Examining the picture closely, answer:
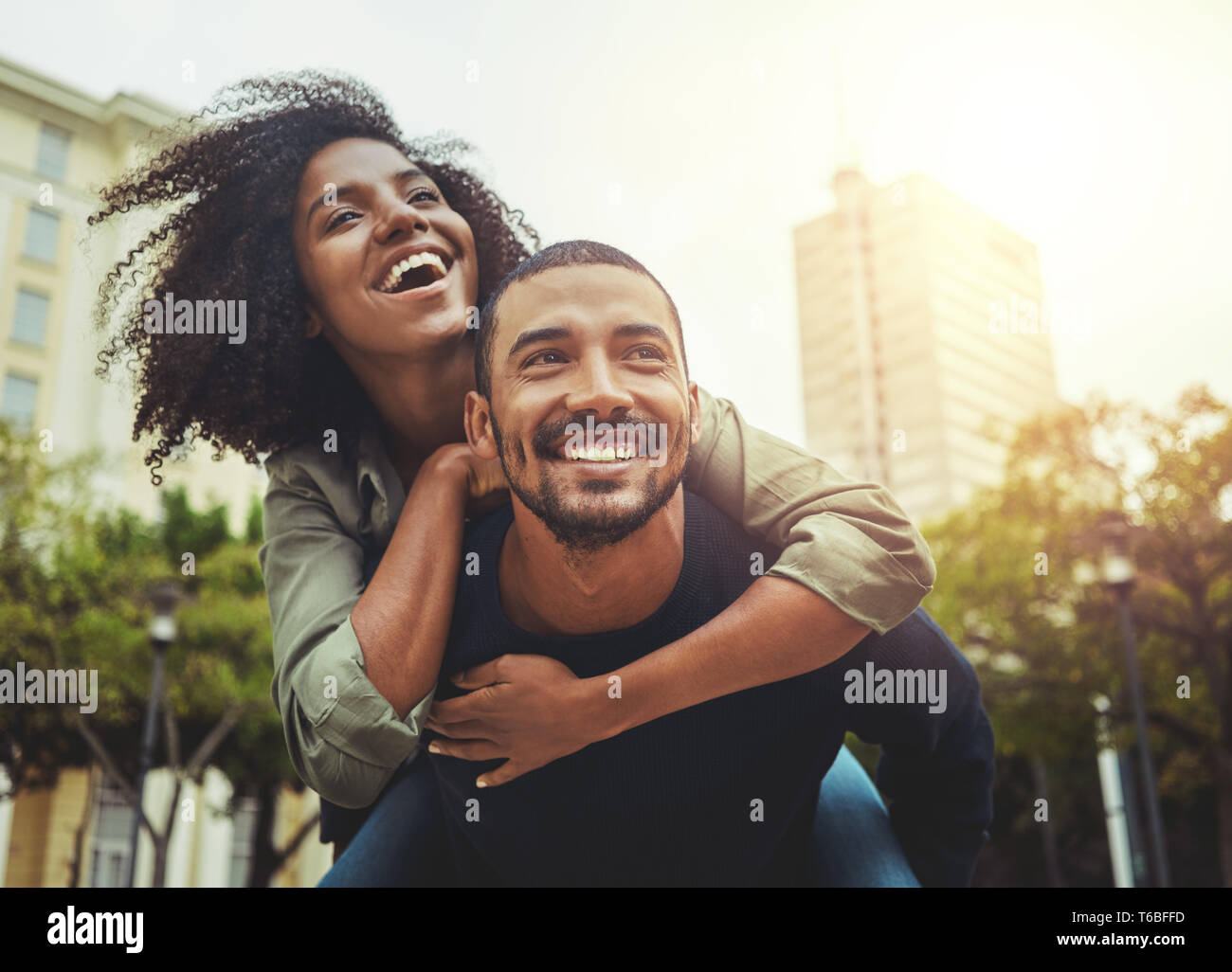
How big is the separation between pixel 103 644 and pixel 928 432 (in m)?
43.4

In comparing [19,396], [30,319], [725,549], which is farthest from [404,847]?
[30,319]

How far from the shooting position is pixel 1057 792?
Answer: 20.5 metres

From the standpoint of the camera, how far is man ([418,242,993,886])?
168 centimetres

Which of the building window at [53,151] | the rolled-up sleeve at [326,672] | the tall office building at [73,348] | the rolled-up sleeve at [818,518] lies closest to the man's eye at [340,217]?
the rolled-up sleeve at [326,672]

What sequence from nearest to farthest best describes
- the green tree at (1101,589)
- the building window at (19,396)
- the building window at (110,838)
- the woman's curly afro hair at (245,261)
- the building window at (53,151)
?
the woman's curly afro hair at (245,261) → the green tree at (1101,589) → the building window at (110,838) → the building window at (19,396) → the building window at (53,151)

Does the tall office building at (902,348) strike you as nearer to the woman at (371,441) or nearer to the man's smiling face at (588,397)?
the woman at (371,441)

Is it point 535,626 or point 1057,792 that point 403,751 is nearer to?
point 535,626

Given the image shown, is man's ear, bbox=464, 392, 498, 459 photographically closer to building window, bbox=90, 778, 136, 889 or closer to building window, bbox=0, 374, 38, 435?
building window, bbox=90, 778, 136, 889

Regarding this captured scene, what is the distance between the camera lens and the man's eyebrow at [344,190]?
2.05 metres

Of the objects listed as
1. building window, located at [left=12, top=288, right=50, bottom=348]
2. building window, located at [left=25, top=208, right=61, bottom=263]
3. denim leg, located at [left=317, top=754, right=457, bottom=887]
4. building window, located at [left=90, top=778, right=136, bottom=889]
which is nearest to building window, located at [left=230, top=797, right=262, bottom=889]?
building window, located at [left=90, top=778, right=136, bottom=889]

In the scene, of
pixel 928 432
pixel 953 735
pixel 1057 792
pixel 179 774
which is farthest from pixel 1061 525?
pixel 928 432

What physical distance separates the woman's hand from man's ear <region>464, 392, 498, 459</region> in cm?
34

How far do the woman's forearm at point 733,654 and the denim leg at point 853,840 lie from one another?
22.7 inches

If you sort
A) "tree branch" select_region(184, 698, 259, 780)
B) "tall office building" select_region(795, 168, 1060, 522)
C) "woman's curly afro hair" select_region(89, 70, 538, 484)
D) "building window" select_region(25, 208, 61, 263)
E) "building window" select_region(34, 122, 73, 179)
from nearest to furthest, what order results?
"woman's curly afro hair" select_region(89, 70, 538, 484) → "tree branch" select_region(184, 698, 259, 780) → "building window" select_region(25, 208, 61, 263) → "building window" select_region(34, 122, 73, 179) → "tall office building" select_region(795, 168, 1060, 522)
